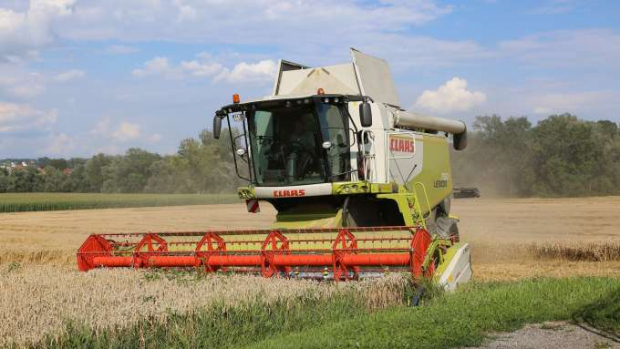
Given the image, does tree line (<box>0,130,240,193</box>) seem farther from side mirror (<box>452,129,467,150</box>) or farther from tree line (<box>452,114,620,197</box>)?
side mirror (<box>452,129,467,150</box>)

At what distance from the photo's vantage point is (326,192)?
28.1 feet

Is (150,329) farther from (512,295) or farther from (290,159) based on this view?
(290,159)

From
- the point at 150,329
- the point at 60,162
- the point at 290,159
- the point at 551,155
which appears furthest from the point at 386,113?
the point at 60,162

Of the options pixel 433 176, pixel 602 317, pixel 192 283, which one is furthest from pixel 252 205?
pixel 602 317

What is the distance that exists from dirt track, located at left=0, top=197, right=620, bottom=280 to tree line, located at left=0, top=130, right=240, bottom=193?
28.0 meters

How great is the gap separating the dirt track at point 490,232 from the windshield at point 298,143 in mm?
2996

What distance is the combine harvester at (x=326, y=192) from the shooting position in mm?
7449

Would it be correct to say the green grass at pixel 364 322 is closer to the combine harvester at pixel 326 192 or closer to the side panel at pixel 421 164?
the combine harvester at pixel 326 192

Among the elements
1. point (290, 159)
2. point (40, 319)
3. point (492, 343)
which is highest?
point (290, 159)

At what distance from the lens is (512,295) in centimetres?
684

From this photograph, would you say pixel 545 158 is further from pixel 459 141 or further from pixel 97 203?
pixel 97 203

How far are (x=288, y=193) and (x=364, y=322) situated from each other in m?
3.23

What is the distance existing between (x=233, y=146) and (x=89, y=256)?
229cm

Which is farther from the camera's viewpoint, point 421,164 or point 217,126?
point 421,164
